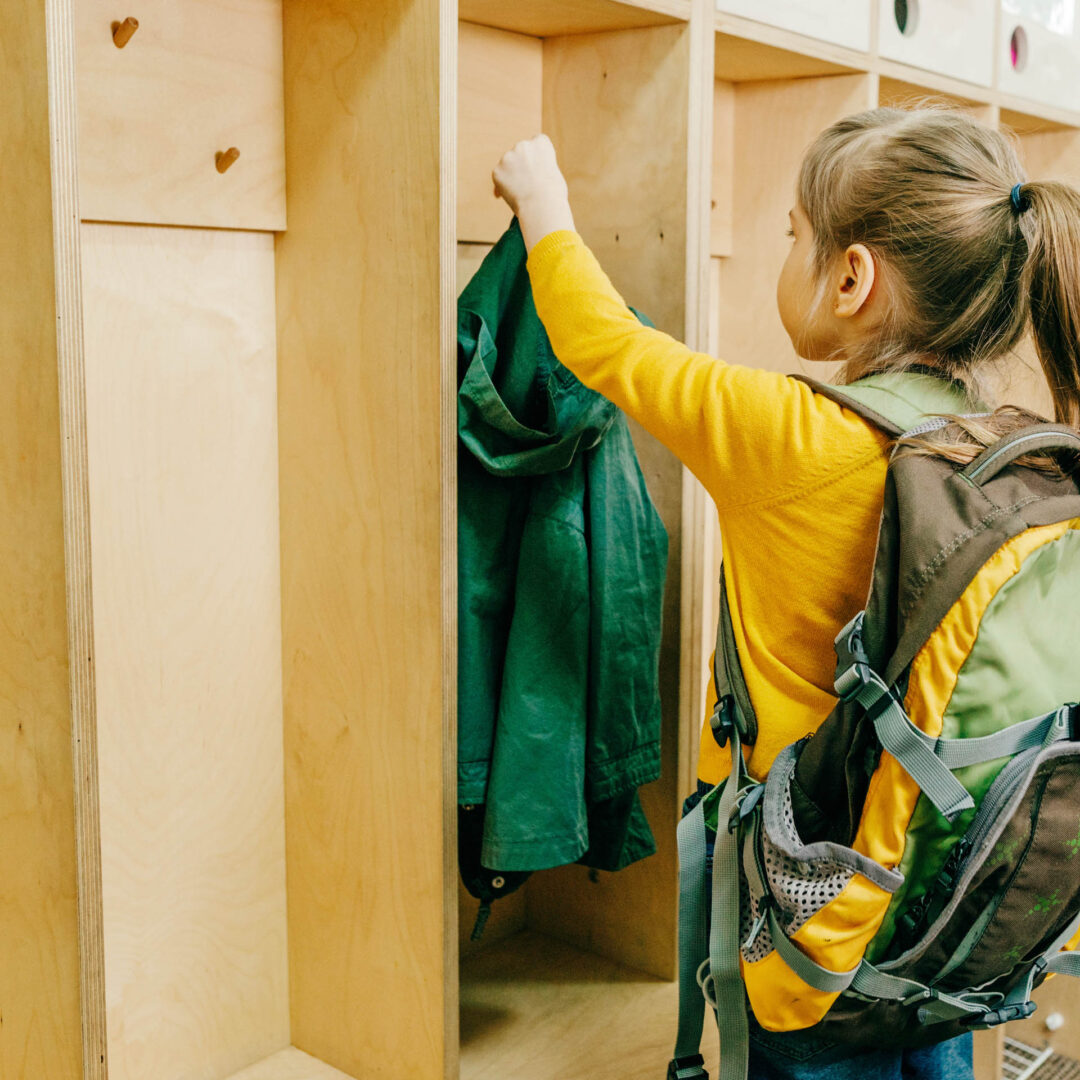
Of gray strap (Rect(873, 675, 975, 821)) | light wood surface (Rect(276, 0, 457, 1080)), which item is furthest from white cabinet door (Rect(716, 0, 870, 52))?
gray strap (Rect(873, 675, 975, 821))

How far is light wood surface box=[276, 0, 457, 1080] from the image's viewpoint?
1494mm

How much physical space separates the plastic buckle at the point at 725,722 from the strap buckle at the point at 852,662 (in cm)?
A: 17

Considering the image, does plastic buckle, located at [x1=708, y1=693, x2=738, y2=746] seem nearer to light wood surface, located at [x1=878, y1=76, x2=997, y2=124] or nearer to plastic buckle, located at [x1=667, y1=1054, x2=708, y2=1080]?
plastic buckle, located at [x1=667, y1=1054, x2=708, y2=1080]

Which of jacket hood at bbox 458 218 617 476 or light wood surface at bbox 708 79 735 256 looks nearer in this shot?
jacket hood at bbox 458 218 617 476

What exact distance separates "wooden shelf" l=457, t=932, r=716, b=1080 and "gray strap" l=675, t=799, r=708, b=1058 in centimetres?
45

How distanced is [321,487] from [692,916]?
72 cm

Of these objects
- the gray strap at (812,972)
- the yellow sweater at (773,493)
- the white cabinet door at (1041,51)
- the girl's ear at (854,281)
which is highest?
the white cabinet door at (1041,51)

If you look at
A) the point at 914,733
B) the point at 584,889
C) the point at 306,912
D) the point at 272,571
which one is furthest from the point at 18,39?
the point at 584,889

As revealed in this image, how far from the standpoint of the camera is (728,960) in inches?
49.7

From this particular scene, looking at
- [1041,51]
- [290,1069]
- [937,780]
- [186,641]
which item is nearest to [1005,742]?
[937,780]

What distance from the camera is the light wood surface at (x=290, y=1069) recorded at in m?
1.76

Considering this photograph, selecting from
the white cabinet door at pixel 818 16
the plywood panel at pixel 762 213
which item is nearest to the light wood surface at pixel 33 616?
the white cabinet door at pixel 818 16

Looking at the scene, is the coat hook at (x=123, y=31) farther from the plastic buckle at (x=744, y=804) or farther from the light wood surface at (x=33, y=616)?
the plastic buckle at (x=744, y=804)

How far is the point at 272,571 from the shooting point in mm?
1755
